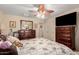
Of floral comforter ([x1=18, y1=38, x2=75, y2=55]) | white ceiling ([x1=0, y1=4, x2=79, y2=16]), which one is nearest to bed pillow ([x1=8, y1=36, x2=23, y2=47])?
floral comforter ([x1=18, y1=38, x2=75, y2=55])

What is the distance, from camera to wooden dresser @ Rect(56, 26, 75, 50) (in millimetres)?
1691

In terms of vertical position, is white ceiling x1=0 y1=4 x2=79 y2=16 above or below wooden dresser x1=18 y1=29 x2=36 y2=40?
above

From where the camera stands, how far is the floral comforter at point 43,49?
167 cm

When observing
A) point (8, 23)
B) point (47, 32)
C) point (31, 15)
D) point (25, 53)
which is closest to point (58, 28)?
point (47, 32)

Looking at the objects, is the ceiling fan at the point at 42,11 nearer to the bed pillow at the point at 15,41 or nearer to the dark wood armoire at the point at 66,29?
the dark wood armoire at the point at 66,29

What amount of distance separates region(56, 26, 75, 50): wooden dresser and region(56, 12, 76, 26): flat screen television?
6cm

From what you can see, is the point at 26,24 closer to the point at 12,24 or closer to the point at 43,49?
the point at 12,24

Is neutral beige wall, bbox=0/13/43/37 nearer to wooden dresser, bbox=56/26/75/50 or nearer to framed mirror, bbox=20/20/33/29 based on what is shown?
framed mirror, bbox=20/20/33/29

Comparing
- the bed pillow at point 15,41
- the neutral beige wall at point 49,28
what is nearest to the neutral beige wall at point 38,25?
the neutral beige wall at point 49,28
